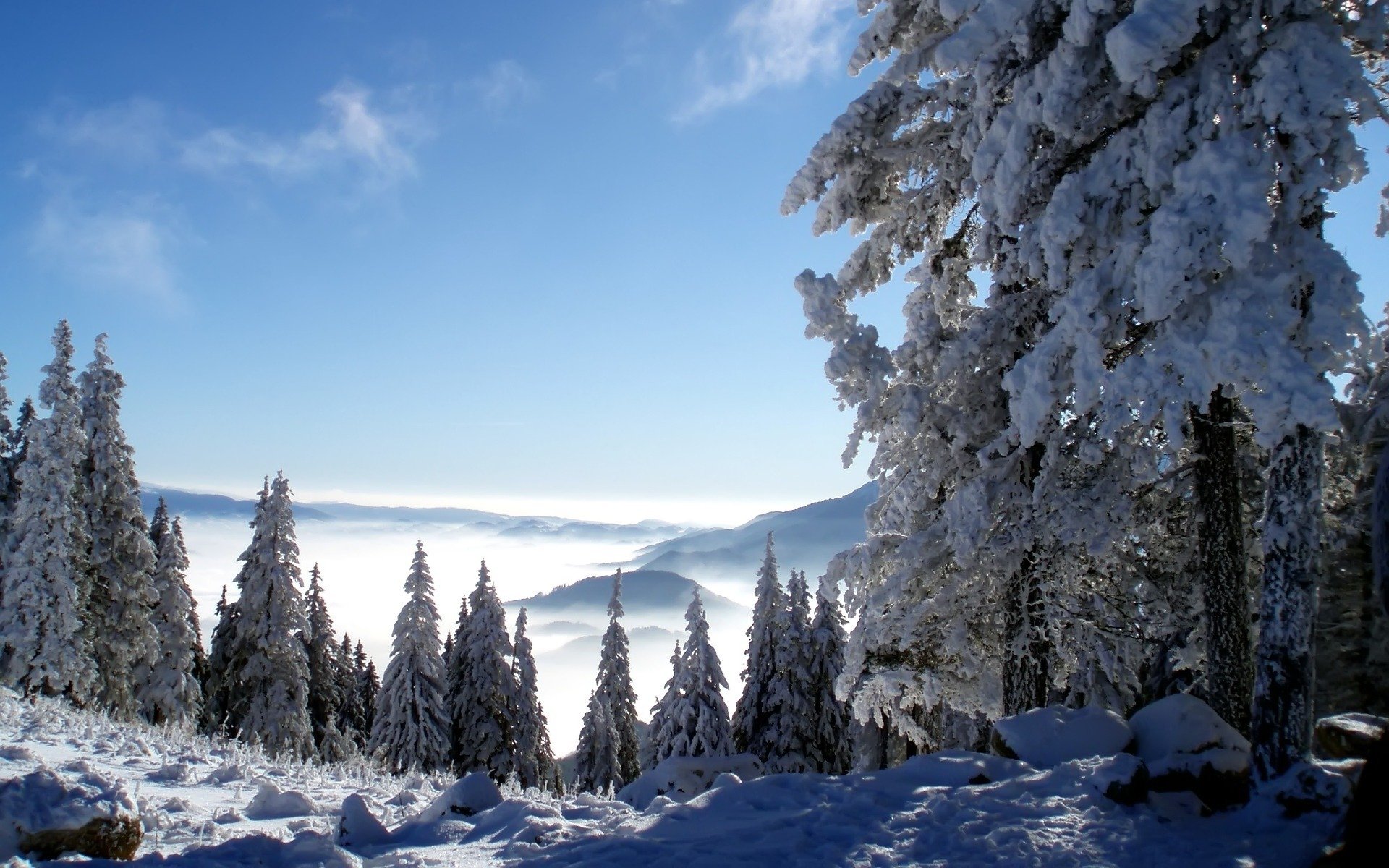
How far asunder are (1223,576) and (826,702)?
26820mm

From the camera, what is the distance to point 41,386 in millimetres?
27406

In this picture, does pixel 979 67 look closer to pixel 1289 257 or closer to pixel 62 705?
pixel 1289 257

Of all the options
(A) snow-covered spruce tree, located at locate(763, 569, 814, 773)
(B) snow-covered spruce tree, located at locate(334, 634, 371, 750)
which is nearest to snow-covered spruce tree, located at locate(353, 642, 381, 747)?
(B) snow-covered spruce tree, located at locate(334, 634, 371, 750)

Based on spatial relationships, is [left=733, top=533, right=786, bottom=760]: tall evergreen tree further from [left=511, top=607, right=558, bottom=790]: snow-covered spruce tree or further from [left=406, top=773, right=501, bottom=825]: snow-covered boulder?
[left=406, top=773, right=501, bottom=825]: snow-covered boulder

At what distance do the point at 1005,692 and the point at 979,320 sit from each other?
566 cm

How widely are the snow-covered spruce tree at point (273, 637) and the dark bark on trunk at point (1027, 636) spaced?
2866 centimetres

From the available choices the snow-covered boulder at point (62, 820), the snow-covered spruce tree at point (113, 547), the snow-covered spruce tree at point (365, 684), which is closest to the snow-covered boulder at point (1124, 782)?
the snow-covered boulder at point (62, 820)

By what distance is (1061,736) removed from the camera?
944cm

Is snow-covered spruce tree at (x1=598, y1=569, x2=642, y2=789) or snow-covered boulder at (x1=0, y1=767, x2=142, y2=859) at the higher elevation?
snow-covered boulder at (x1=0, y1=767, x2=142, y2=859)

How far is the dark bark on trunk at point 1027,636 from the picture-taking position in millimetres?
12297

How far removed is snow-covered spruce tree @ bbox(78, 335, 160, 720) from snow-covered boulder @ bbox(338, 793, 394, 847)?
90.2ft

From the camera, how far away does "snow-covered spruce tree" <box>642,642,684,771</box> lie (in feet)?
116

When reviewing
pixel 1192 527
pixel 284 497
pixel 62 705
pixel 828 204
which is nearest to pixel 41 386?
pixel 284 497

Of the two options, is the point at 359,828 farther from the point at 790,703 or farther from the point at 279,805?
the point at 790,703
